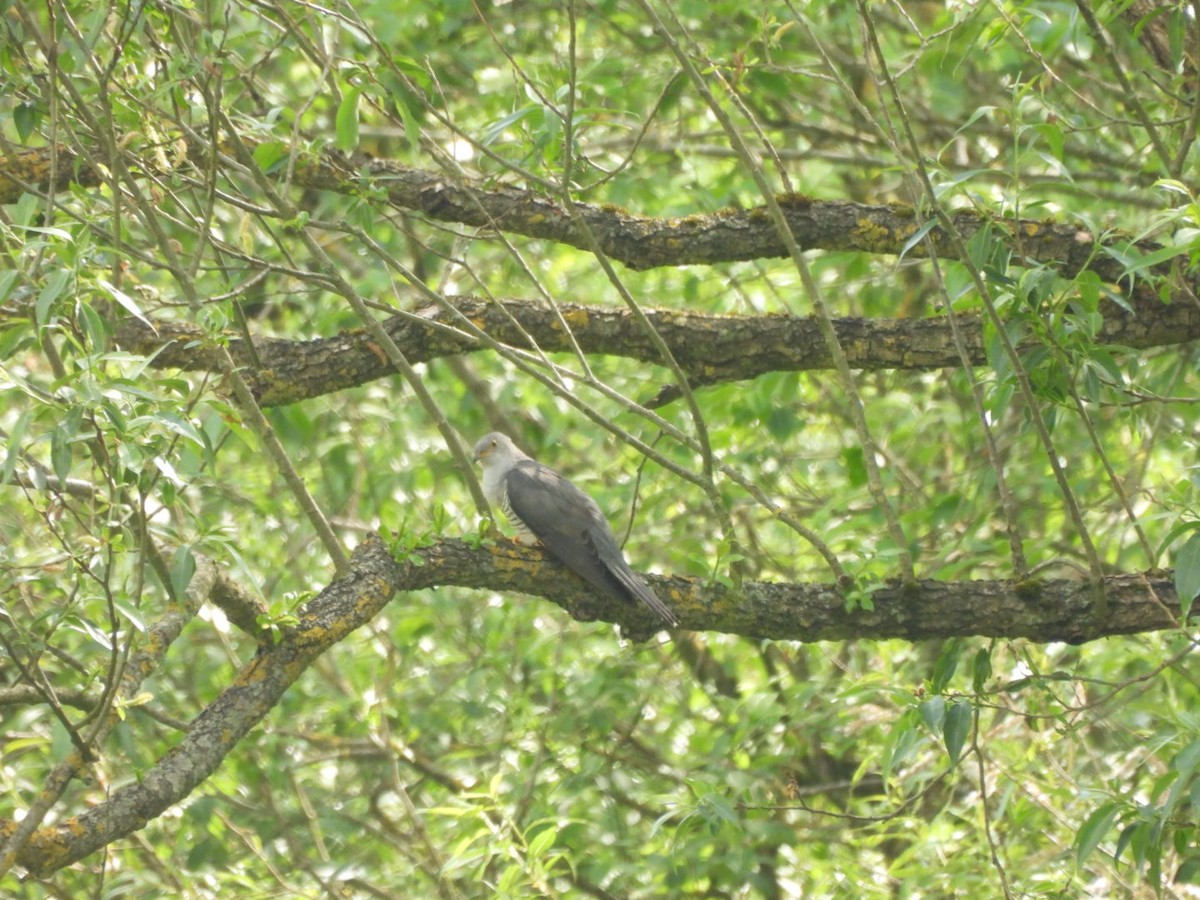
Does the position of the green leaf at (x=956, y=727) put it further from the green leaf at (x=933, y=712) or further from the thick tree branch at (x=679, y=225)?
the thick tree branch at (x=679, y=225)

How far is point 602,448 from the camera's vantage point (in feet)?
24.6

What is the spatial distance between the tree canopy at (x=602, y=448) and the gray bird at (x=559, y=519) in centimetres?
9

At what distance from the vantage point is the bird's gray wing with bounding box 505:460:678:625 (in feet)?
13.2

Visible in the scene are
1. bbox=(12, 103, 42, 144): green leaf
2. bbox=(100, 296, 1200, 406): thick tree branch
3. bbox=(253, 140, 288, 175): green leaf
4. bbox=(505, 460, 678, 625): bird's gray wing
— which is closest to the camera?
bbox=(12, 103, 42, 144): green leaf

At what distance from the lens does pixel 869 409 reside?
6.70 meters

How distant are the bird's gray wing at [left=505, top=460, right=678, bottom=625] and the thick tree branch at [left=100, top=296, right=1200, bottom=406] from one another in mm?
552

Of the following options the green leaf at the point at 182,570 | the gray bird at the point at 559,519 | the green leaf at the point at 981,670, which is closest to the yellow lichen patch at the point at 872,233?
the gray bird at the point at 559,519

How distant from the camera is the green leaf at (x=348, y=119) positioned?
3.26 metres

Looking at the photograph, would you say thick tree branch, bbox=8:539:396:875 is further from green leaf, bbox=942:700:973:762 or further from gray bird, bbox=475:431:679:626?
green leaf, bbox=942:700:973:762

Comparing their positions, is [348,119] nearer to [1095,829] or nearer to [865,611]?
[865,611]

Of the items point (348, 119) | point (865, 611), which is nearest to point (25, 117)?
→ point (348, 119)

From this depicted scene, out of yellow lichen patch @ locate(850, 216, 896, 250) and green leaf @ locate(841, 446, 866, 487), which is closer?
yellow lichen patch @ locate(850, 216, 896, 250)

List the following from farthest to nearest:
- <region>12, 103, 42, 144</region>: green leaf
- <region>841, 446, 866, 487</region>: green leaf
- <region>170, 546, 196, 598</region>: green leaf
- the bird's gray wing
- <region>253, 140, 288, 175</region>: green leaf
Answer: <region>841, 446, 866, 487</region>: green leaf, the bird's gray wing, <region>253, 140, 288, 175</region>: green leaf, <region>12, 103, 42, 144</region>: green leaf, <region>170, 546, 196, 598</region>: green leaf

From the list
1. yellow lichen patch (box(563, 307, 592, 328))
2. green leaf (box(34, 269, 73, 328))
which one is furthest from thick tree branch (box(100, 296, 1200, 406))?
green leaf (box(34, 269, 73, 328))
